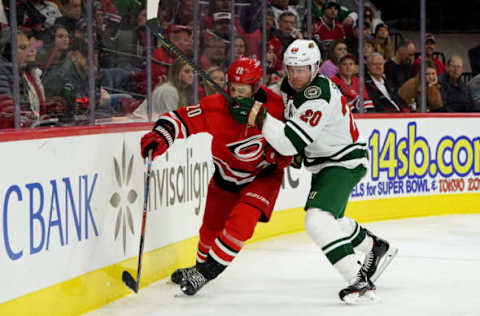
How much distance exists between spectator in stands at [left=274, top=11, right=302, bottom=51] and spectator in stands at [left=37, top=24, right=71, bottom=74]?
9.19 feet

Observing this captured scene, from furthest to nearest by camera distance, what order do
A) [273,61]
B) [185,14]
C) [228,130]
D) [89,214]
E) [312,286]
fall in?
[273,61] < [185,14] < [312,286] < [228,130] < [89,214]

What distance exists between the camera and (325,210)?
405cm

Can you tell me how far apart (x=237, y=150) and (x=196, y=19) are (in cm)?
227

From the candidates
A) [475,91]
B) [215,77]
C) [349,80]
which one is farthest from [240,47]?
[475,91]

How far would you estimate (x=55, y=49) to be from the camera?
4.69 meters

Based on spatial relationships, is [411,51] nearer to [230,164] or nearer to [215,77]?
[215,77]

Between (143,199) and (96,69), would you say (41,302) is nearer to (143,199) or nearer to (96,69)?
(143,199)

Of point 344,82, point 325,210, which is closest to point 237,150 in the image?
point 325,210

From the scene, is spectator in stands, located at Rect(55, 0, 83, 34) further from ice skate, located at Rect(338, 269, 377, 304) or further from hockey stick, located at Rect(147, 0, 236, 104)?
ice skate, located at Rect(338, 269, 377, 304)

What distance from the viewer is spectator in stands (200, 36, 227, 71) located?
650cm

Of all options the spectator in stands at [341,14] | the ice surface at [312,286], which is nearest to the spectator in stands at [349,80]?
the spectator in stands at [341,14]

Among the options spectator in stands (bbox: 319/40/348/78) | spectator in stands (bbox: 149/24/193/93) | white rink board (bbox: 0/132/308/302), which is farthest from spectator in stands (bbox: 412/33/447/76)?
white rink board (bbox: 0/132/308/302)

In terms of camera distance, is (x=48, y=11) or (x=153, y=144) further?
(x=48, y=11)

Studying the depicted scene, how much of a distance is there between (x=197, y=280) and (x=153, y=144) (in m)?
0.69
